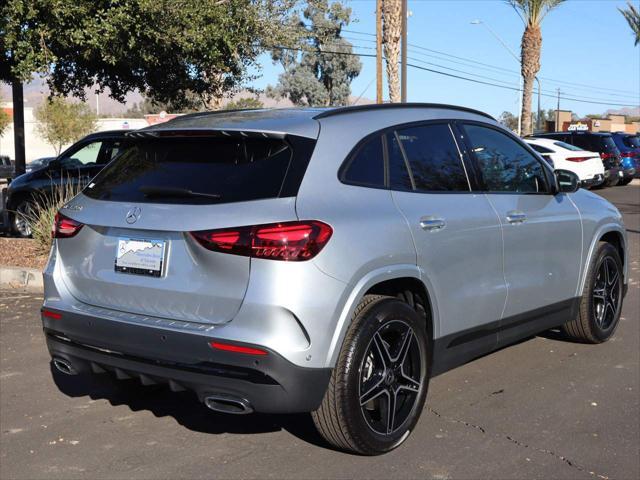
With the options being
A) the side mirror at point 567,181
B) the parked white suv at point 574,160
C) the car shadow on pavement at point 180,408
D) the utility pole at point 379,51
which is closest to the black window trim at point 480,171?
the side mirror at point 567,181

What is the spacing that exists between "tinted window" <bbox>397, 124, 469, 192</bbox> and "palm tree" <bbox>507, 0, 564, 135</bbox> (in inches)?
1214

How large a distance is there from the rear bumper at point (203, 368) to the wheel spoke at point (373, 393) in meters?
0.31

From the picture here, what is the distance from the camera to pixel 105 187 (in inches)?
167

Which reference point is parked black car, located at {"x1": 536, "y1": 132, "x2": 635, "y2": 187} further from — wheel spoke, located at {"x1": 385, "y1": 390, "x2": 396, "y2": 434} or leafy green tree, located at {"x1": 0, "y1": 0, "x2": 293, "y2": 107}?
wheel spoke, located at {"x1": 385, "y1": 390, "x2": 396, "y2": 434}

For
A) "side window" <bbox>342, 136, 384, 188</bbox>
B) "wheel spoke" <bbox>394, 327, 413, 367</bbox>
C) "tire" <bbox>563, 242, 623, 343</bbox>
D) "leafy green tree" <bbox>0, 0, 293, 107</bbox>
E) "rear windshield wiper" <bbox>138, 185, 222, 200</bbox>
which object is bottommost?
"tire" <bbox>563, 242, 623, 343</bbox>

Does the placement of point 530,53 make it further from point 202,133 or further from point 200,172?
point 200,172

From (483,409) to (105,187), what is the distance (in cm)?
261

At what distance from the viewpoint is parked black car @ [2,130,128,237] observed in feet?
41.3

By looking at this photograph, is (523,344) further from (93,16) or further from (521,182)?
(93,16)

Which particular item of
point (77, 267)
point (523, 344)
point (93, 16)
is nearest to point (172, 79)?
point (93, 16)

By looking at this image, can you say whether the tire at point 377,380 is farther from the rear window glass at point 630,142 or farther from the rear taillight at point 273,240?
the rear window glass at point 630,142

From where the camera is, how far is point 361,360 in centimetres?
380

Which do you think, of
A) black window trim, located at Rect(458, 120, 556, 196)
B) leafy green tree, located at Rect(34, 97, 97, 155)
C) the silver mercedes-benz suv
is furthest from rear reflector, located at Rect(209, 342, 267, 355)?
leafy green tree, located at Rect(34, 97, 97, 155)

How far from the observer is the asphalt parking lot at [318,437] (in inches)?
155
